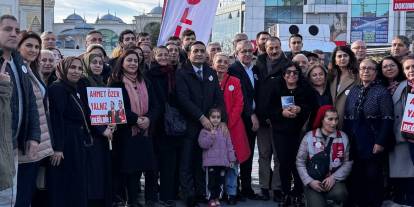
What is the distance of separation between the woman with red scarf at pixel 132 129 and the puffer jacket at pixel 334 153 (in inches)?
71.1

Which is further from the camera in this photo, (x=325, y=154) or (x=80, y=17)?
(x=80, y=17)

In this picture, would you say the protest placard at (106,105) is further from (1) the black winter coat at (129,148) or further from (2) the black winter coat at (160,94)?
(2) the black winter coat at (160,94)

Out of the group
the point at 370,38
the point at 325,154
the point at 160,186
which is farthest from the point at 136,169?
the point at 370,38

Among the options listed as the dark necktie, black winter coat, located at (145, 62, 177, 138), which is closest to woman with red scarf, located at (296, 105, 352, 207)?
the dark necktie

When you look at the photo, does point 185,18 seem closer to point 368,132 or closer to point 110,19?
point 368,132

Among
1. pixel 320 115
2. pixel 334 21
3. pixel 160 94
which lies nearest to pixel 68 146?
pixel 160 94

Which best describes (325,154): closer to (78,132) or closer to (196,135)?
(196,135)

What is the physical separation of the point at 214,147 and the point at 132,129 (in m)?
1.07

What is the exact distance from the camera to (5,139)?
475cm

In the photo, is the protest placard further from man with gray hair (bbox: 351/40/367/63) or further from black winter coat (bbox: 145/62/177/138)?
man with gray hair (bbox: 351/40/367/63)

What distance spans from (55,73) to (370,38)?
68356mm

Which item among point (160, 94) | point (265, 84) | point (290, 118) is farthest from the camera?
point (265, 84)

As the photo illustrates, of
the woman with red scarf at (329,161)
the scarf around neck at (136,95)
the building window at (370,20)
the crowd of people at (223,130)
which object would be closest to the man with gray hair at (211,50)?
the crowd of people at (223,130)

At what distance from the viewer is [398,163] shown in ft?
23.2
